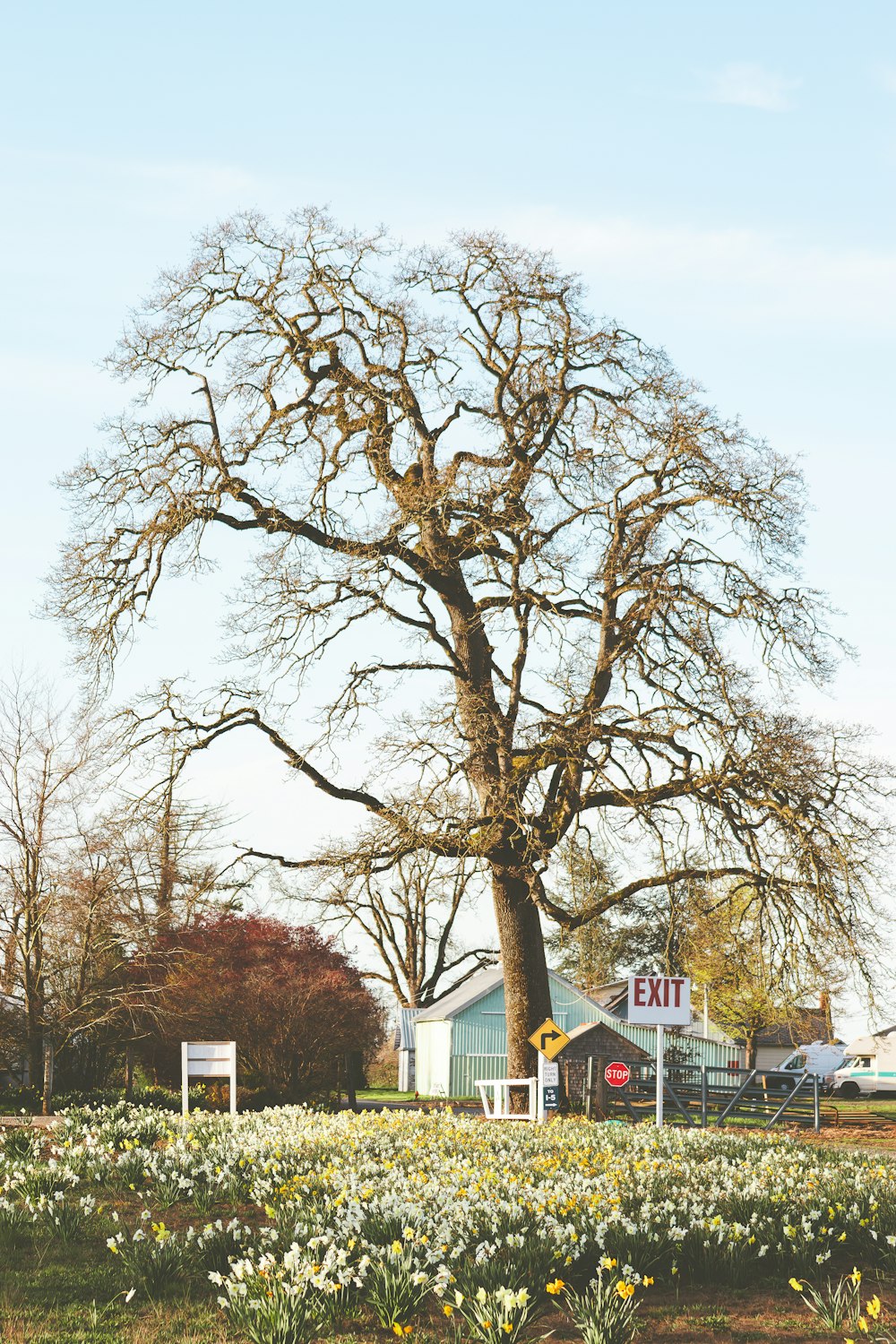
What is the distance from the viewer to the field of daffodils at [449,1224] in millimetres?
6844

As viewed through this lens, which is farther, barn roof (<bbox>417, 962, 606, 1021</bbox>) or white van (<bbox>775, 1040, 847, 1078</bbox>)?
white van (<bbox>775, 1040, 847, 1078</bbox>)

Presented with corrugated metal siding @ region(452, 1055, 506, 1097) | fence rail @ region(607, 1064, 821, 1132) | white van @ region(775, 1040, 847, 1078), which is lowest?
white van @ region(775, 1040, 847, 1078)

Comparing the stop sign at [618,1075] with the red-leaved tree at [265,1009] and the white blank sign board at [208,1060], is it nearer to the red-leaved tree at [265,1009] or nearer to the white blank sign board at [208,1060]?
the white blank sign board at [208,1060]

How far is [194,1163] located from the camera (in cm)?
1122

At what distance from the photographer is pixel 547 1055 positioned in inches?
701

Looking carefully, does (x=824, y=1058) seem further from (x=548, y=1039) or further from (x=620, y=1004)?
(x=548, y=1039)

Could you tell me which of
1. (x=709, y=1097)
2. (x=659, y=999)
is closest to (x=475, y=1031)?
(x=709, y=1097)

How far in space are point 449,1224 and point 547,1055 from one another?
1029 centimetres

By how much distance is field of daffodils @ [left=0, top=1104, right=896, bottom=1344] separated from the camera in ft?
22.5

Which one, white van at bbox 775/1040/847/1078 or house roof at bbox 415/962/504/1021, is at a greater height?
house roof at bbox 415/962/504/1021

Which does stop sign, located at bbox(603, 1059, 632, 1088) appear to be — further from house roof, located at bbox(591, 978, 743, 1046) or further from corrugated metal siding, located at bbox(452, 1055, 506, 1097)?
house roof, located at bbox(591, 978, 743, 1046)

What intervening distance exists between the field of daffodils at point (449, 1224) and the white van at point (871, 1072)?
4282 cm

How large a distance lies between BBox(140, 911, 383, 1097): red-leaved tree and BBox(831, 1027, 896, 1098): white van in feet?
101

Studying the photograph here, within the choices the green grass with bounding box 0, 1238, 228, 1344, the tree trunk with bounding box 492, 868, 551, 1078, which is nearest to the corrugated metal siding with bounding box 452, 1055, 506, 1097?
the tree trunk with bounding box 492, 868, 551, 1078
